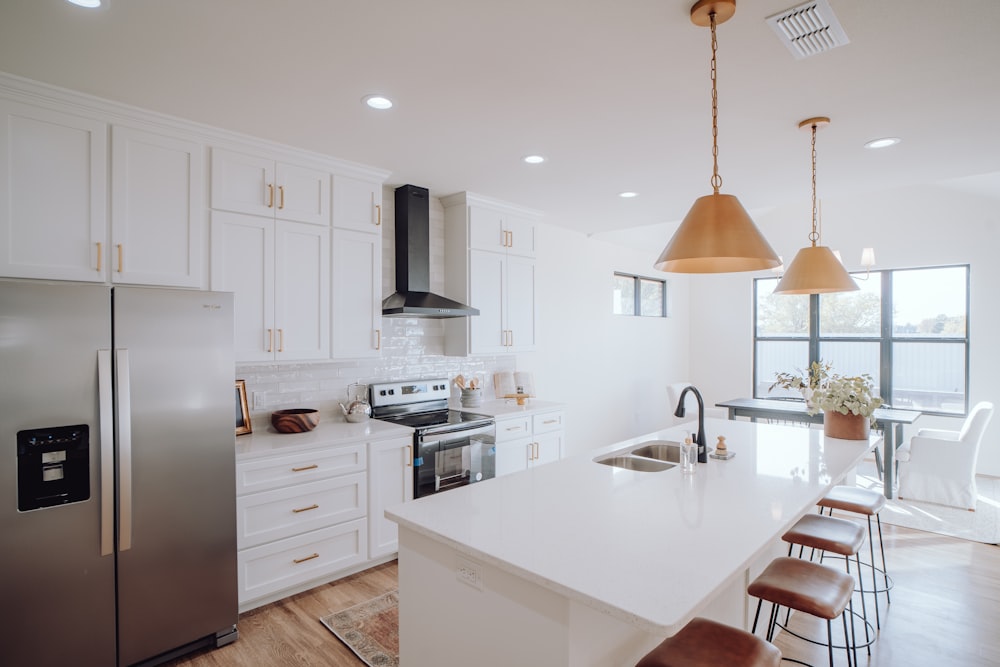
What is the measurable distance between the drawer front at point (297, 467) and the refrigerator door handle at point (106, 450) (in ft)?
1.76

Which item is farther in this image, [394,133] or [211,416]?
[394,133]

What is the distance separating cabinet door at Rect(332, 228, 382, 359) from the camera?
325 cm

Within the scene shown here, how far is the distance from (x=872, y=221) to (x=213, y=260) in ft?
22.3

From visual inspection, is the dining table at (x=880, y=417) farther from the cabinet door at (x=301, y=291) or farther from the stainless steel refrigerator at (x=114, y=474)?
the stainless steel refrigerator at (x=114, y=474)

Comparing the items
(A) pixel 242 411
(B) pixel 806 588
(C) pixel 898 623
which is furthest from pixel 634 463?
(A) pixel 242 411

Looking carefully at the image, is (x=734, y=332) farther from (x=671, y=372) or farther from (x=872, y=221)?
(x=872, y=221)

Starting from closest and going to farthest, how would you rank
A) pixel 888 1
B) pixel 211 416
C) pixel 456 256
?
pixel 888 1 < pixel 211 416 < pixel 456 256

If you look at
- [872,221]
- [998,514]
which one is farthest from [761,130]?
[872,221]

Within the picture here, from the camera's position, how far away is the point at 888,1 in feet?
5.46

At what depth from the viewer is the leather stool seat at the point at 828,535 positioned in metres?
2.21

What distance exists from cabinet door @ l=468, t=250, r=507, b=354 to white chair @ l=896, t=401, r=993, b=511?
12.2ft

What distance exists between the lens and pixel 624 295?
6.34 meters

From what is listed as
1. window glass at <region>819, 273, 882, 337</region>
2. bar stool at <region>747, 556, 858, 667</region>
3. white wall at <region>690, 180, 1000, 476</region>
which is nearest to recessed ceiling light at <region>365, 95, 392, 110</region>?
bar stool at <region>747, 556, 858, 667</region>

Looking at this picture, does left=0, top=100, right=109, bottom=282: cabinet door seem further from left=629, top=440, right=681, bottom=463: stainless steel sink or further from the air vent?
the air vent
